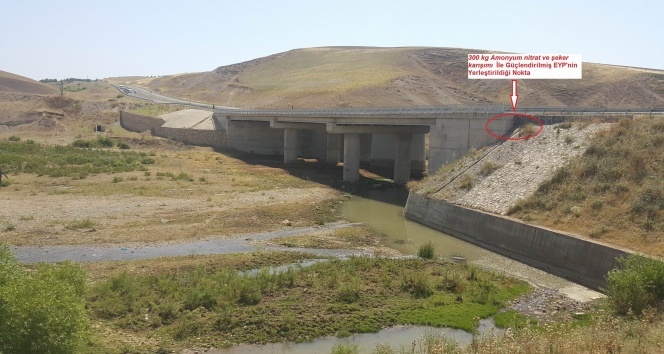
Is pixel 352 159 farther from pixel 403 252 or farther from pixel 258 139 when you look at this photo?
pixel 403 252

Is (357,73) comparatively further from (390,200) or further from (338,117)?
(390,200)

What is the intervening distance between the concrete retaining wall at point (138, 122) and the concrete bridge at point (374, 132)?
34cm

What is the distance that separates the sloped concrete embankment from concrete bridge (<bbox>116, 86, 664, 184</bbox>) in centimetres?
19

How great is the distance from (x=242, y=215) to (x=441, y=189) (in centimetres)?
1357

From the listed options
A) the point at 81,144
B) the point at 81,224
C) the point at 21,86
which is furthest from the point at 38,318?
the point at 21,86

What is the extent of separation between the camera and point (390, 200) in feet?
153

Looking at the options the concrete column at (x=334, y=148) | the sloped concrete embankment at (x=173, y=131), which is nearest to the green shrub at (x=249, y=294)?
the concrete column at (x=334, y=148)

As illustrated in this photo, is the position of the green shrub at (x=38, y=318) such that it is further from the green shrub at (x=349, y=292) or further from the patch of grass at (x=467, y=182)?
the patch of grass at (x=467, y=182)

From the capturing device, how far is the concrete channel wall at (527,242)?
79.6 ft

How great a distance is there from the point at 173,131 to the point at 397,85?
50.6m

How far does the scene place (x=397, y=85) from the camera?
115m

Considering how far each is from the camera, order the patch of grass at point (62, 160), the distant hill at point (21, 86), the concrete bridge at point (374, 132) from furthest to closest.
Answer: the distant hill at point (21, 86)
the patch of grass at point (62, 160)
the concrete bridge at point (374, 132)

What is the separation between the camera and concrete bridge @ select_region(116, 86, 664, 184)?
140 feet

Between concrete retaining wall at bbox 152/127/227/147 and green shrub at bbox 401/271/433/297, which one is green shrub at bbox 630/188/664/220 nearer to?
green shrub at bbox 401/271/433/297
